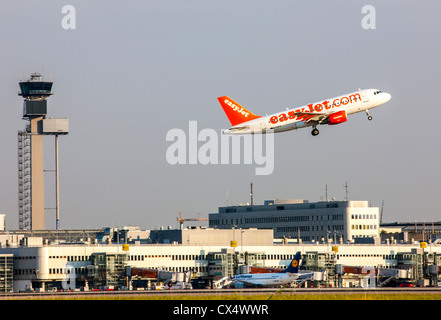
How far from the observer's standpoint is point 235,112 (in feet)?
514

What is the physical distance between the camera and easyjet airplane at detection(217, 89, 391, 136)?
151 meters

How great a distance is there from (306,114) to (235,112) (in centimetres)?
1144

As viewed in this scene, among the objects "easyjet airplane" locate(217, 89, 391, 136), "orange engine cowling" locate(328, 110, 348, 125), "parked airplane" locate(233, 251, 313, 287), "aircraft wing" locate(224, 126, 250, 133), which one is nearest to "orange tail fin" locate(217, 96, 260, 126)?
"easyjet airplane" locate(217, 89, 391, 136)

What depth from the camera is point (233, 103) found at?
157 metres

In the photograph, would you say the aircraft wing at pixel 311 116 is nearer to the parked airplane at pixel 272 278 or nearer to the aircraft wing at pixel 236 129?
the aircraft wing at pixel 236 129

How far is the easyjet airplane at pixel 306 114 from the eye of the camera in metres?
151

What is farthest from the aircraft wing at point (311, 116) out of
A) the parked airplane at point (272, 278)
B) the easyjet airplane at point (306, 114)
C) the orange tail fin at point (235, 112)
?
the parked airplane at point (272, 278)

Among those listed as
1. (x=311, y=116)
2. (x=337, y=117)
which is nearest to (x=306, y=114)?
(x=311, y=116)

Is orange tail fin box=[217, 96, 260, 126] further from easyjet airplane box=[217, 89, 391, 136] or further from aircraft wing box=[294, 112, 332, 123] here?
aircraft wing box=[294, 112, 332, 123]

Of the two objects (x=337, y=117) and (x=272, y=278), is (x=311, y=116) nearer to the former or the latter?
(x=337, y=117)
